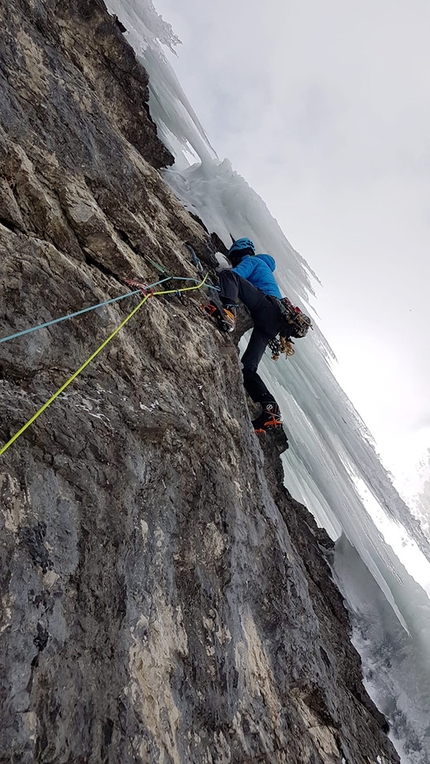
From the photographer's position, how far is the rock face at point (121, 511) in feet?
5.40

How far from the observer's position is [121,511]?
2.08m

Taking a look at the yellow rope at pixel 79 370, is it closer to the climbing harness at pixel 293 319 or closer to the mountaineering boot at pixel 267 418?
the climbing harness at pixel 293 319

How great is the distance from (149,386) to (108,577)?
101 centimetres

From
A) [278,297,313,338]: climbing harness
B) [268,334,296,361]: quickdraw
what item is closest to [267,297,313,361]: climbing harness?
[278,297,313,338]: climbing harness

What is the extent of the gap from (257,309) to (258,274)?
44 cm

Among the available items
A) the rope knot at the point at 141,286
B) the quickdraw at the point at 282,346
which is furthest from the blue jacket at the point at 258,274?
the rope knot at the point at 141,286

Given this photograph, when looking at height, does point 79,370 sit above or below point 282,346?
below

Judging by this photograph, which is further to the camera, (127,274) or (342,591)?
(342,591)

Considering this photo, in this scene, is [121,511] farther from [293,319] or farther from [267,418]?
[293,319]

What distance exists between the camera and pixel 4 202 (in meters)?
2.39

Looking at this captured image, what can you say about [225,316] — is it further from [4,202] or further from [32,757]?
[32,757]

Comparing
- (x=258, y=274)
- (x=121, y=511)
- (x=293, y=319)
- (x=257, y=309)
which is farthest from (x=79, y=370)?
(x=258, y=274)

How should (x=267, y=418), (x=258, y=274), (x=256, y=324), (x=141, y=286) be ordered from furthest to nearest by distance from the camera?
(x=258, y=274) → (x=256, y=324) → (x=267, y=418) → (x=141, y=286)

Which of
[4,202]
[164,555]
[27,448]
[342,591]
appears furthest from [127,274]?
[342,591]
